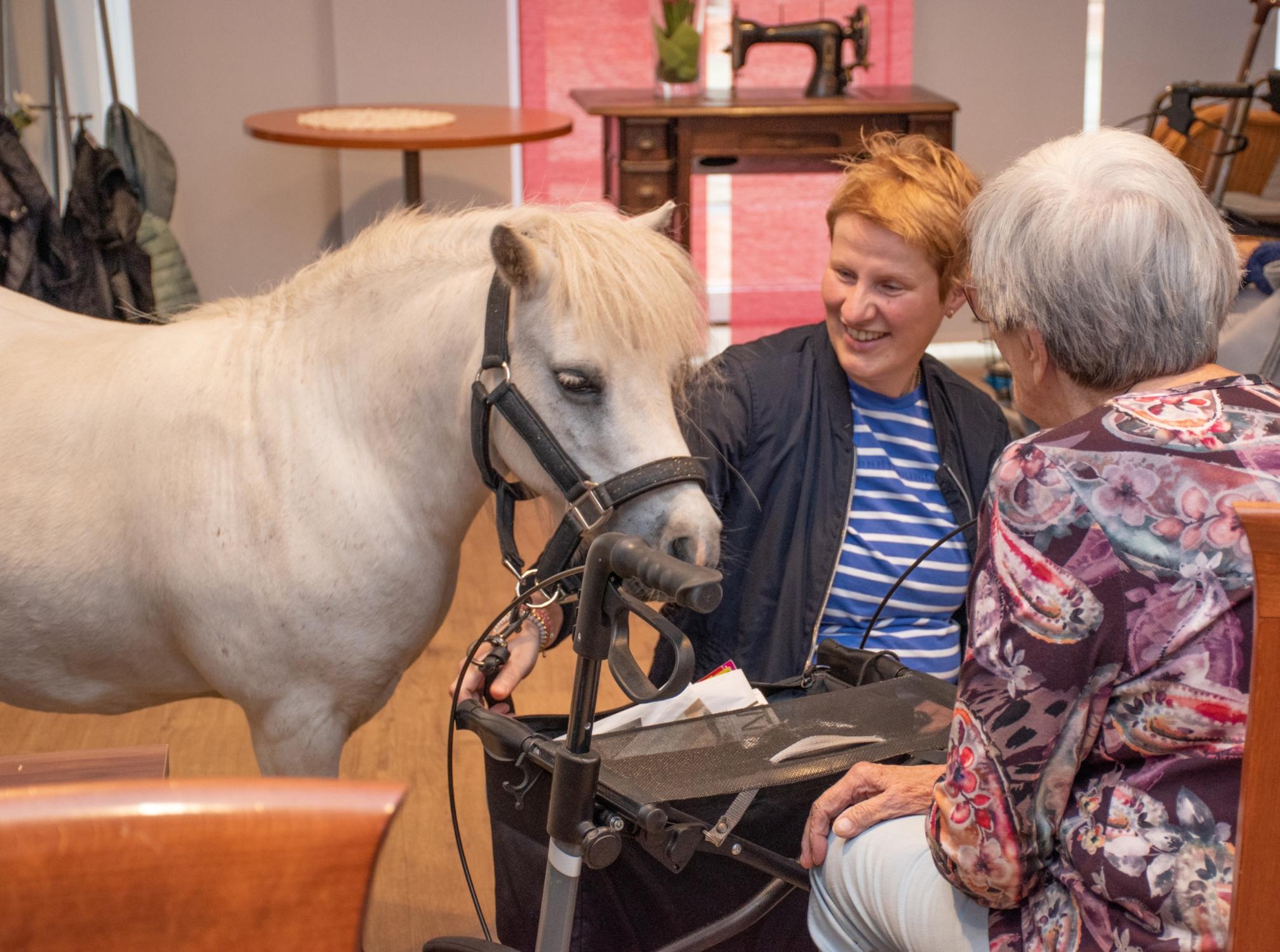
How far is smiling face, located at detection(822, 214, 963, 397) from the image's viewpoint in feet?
5.19

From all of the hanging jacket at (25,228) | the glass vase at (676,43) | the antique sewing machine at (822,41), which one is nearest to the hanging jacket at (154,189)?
the hanging jacket at (25,228)

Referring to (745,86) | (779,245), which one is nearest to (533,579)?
(745,86)

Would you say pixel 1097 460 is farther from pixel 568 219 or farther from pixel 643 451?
pixel 568 219

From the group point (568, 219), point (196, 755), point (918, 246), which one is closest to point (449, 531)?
point (568, 219)

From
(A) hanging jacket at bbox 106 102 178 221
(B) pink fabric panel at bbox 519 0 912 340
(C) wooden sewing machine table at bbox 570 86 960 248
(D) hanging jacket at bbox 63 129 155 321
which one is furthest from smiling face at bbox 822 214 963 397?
(B) pink fabric panel at bbox 519 0 912 340

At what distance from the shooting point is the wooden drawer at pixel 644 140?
3.66 meters

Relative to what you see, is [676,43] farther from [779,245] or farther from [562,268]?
[562,268]

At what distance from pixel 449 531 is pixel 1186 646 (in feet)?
2.77

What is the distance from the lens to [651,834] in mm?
1018

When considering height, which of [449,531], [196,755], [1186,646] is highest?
[1186,646]

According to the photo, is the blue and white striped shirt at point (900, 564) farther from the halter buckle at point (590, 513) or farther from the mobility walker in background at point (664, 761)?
the halter buckle at point (590, 513)

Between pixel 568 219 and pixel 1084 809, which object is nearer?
pixel 1084 809

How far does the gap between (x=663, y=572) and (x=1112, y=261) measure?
0.46 meters

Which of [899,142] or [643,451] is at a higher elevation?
[899,142]
